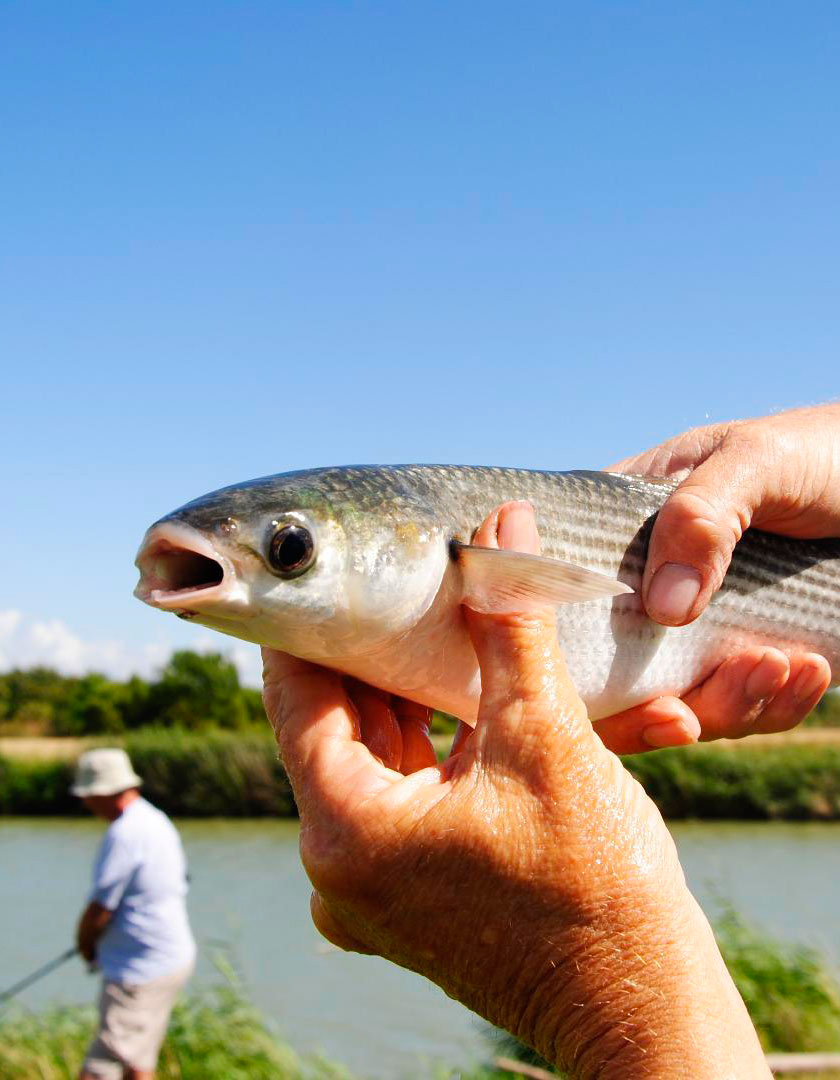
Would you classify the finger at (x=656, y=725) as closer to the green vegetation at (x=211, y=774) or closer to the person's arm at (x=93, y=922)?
the person's arm at (x=93, y=922)

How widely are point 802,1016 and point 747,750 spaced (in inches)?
917

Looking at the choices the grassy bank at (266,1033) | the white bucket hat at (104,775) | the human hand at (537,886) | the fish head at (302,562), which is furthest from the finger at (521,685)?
the white bucket hat at (104,775)

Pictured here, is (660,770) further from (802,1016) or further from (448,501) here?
(448,501)

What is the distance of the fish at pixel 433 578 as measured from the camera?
260cm

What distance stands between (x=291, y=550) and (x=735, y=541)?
167cm

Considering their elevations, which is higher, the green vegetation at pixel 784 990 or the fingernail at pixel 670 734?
the fingernail at pixel 670 734

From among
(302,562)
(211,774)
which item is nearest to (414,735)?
(302,562)

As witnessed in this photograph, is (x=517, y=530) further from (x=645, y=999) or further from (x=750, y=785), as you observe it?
(x=750, y=785)

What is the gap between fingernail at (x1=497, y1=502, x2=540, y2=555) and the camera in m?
2.92

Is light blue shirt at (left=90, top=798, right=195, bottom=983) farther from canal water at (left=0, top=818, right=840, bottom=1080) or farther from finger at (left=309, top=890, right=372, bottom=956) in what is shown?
finger at (left=309, top=890, right=372, bottom=956)

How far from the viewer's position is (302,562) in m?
2.66

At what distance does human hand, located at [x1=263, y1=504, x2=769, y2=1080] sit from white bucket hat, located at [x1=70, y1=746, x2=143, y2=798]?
7235 millimetres

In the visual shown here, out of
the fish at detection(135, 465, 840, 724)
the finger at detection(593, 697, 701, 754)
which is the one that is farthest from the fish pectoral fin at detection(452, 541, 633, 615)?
the finger at detection(593, 697, 701, 754)

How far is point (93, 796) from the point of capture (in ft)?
30.3
